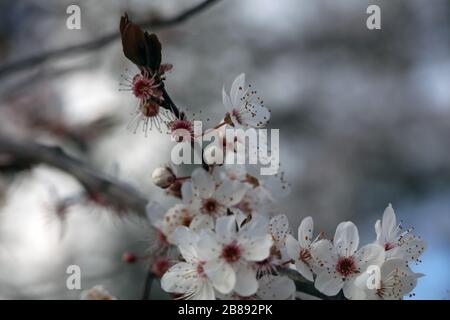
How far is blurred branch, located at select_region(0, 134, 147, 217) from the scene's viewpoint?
128cm

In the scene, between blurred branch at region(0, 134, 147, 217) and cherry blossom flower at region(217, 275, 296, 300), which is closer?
cherry blossom flower at region(217, 275, 296, 300)

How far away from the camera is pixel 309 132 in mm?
4594

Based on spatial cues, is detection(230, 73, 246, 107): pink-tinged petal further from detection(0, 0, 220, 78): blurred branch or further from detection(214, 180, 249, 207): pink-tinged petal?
detection(0, 0, 220, 78): blurred branch

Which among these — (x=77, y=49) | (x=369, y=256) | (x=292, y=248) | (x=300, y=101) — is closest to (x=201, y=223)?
(x=292, y=248)

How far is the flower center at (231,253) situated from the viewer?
2.58 feet

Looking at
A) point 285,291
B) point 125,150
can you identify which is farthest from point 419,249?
point 125,150

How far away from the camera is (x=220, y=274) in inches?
31.1

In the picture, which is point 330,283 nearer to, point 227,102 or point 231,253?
point 231,253

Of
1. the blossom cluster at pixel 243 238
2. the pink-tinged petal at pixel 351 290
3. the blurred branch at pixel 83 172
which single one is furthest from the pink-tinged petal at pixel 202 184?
the blurred branch at pixel 83 172

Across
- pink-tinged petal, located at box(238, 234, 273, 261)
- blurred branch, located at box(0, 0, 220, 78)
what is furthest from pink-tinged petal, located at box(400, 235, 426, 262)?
blurred branch, located at box(0, 0, 220, 78)

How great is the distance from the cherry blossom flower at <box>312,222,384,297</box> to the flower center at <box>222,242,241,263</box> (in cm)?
12

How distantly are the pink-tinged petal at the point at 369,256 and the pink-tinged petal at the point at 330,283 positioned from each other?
0.05 meters

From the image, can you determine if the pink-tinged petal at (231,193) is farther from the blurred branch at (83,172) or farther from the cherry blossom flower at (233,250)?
the blurred branch at (83,172)
